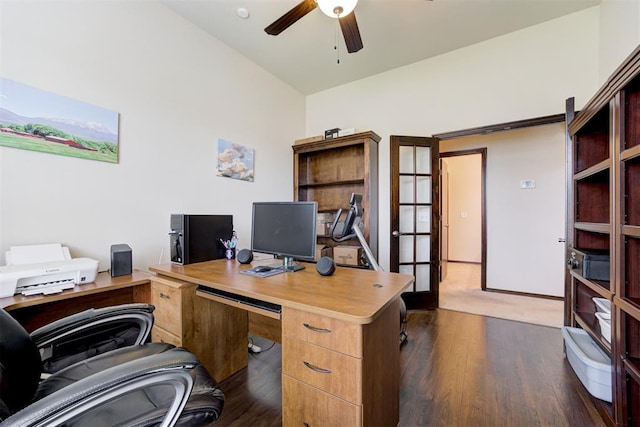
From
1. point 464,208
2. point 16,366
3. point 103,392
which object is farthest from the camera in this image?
point 464,208

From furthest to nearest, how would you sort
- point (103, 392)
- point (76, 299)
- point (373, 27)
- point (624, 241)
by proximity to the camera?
point (373, 27)
point (76, 299)
point (624, 241)
point (103, 392)

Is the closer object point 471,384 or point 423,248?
point 471,384

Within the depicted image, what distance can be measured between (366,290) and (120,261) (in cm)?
170

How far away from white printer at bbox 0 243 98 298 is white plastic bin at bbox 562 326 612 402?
3.06 meters

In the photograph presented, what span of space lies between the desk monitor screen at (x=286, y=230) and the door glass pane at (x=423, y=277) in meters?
1.99

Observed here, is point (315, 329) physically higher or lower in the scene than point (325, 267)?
lower

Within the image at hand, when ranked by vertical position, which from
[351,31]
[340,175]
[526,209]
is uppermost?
[351,31]

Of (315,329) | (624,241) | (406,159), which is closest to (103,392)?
(315,329)

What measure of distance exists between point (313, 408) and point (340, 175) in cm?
291

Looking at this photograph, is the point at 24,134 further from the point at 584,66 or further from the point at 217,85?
the point at 584,66

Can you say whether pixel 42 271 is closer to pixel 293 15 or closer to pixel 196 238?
pixel 196 238

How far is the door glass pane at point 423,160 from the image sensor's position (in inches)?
126

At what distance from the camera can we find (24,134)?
1601 mm

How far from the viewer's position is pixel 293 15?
6.15 feet
